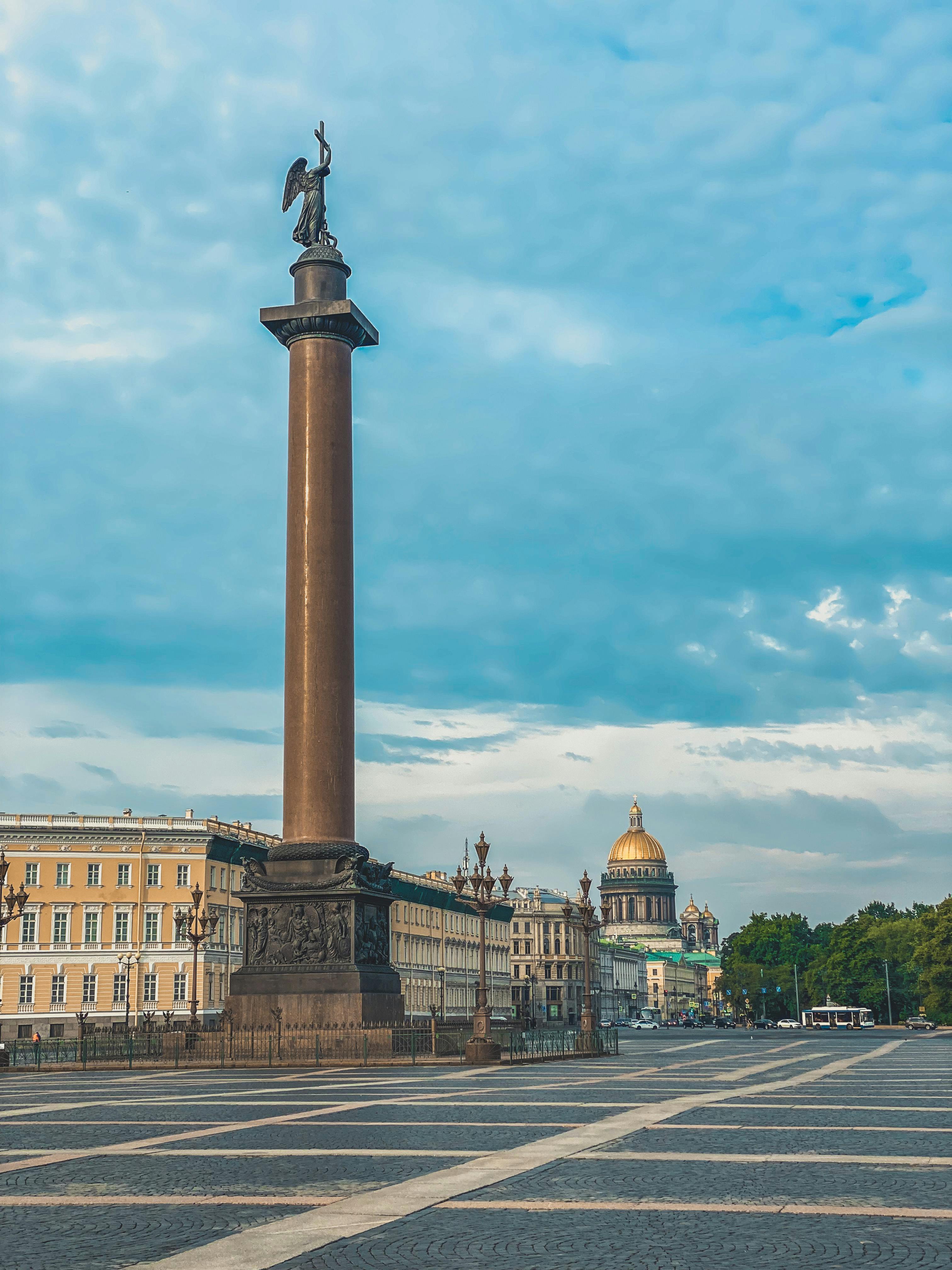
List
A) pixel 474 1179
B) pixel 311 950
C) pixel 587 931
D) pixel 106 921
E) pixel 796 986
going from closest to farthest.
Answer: pixel 474 1179
pixel 311 950
pixel 587 931
pixel 106 921
pixel 796 986

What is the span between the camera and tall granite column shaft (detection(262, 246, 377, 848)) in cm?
3994

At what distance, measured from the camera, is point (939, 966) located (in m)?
107

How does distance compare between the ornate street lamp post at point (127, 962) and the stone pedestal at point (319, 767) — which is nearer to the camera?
the stone pedestal at point (319, 767)

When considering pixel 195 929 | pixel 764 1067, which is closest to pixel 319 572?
pixel 764 1067

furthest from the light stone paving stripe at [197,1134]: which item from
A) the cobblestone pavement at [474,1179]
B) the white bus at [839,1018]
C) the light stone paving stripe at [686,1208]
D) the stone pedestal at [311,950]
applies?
the white bus at [839,1018]

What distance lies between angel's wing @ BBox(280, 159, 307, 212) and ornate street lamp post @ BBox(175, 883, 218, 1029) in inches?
1033

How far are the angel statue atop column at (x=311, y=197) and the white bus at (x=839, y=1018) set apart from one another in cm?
11492

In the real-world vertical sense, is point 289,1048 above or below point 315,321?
below

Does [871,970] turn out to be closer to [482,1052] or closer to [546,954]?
[546,954]

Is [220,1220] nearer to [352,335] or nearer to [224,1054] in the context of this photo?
[224,1054]

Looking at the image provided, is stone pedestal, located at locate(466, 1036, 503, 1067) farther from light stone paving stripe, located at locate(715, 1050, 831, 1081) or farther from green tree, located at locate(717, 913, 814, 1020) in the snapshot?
green tree, located at locate(717, 913, 814, 1020)

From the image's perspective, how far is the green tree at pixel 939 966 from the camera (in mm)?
106812

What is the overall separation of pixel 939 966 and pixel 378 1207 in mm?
103925

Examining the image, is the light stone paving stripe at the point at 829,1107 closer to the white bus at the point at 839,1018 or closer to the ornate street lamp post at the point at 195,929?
the ornate street lamp post at the point at 195,929
